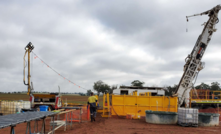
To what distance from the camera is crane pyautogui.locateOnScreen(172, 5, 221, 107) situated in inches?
667

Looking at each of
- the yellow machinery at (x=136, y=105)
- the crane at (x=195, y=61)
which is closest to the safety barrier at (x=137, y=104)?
the yellow machinery at (x=136, y=105)

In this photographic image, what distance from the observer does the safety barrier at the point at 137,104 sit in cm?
1499

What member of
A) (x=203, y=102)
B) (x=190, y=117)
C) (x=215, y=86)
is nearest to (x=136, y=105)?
(x=190, y=117)

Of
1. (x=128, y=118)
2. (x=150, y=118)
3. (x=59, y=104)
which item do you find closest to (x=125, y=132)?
(x=150, y=118)

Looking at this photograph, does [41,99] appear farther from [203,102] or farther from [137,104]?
[203,102]

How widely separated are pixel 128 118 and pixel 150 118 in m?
2.54

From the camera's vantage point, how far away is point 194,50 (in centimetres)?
1767

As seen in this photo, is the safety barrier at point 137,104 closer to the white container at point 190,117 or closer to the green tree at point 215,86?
the white container at point 190,117

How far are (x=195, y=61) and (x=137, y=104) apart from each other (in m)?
6.71

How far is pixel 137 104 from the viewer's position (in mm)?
15016

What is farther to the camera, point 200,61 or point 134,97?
point 200,61

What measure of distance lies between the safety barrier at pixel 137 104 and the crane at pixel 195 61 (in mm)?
2226

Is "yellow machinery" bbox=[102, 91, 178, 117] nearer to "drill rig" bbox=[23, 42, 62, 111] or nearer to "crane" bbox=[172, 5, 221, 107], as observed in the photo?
"crane" bbox=[172, 5, 221, 107]

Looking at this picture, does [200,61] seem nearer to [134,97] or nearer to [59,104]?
[134,97]
